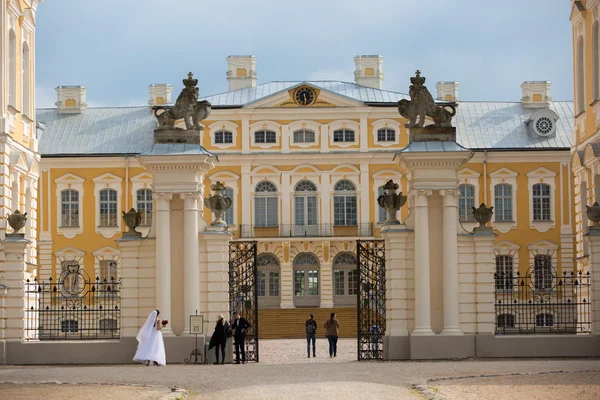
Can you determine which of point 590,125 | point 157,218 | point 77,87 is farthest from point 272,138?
point 157,218

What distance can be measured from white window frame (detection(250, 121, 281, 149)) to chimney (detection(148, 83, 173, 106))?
682cm

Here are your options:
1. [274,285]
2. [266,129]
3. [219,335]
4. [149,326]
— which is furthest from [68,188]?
[219,335]

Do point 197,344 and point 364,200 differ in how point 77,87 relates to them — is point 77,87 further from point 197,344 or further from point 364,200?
point 197,344

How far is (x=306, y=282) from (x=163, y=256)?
3139 cm

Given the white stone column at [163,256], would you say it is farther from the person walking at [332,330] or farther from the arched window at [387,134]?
the arched window at [387,134]

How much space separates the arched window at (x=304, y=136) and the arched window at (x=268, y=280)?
5.50 metres

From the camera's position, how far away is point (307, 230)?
56906mm

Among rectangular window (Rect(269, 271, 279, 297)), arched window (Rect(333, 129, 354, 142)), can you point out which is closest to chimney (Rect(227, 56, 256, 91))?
arched window (Rect(333, 129, 354, 142))

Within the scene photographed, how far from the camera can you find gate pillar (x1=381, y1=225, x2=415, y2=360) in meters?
25.5

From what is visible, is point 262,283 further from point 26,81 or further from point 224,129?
point 26,81

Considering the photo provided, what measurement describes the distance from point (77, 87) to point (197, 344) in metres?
37.6

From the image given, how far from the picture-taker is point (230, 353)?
25.7 meters

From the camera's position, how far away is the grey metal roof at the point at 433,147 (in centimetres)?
2547

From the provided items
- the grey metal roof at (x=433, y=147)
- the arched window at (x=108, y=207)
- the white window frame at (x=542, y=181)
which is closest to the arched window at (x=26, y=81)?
the grey metal roof at (x=433, y=147)
